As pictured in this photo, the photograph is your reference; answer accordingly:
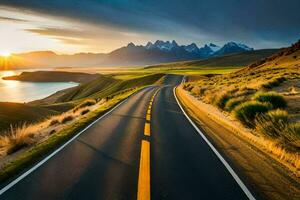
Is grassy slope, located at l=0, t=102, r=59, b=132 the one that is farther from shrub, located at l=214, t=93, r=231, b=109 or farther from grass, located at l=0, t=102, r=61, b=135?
shrub, located at l=214, t=93, r=231, b=109

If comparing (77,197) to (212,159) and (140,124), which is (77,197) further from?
(140,124)

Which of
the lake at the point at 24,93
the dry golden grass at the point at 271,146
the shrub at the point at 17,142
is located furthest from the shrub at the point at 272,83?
the lake at the point at 24,93

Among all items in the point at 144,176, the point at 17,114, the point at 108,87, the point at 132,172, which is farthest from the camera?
the point at 108,87

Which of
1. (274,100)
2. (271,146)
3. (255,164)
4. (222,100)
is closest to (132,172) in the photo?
(255,164)

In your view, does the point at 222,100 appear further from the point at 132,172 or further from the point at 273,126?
the point at 132,172

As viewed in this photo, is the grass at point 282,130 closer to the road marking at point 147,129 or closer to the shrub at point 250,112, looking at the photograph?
the shrub at point 250,112

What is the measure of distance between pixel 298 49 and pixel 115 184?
76631mm

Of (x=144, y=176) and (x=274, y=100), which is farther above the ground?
(x=274, y=100)

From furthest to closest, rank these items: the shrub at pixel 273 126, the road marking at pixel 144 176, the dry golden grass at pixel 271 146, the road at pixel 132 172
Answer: the shrub at pixel 273 126, the dry golden grass at pixel 271 146, the road at pixel 132 172, the road marking at pixel 144 176

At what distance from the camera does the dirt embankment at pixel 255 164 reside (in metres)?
5.44

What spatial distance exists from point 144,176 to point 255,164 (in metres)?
3.03

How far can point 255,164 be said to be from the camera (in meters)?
6.97

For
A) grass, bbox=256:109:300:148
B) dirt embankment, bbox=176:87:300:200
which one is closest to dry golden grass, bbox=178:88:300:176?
dirt embankment, bbox=176:87:300:200

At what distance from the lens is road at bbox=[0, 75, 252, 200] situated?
5.30 m
